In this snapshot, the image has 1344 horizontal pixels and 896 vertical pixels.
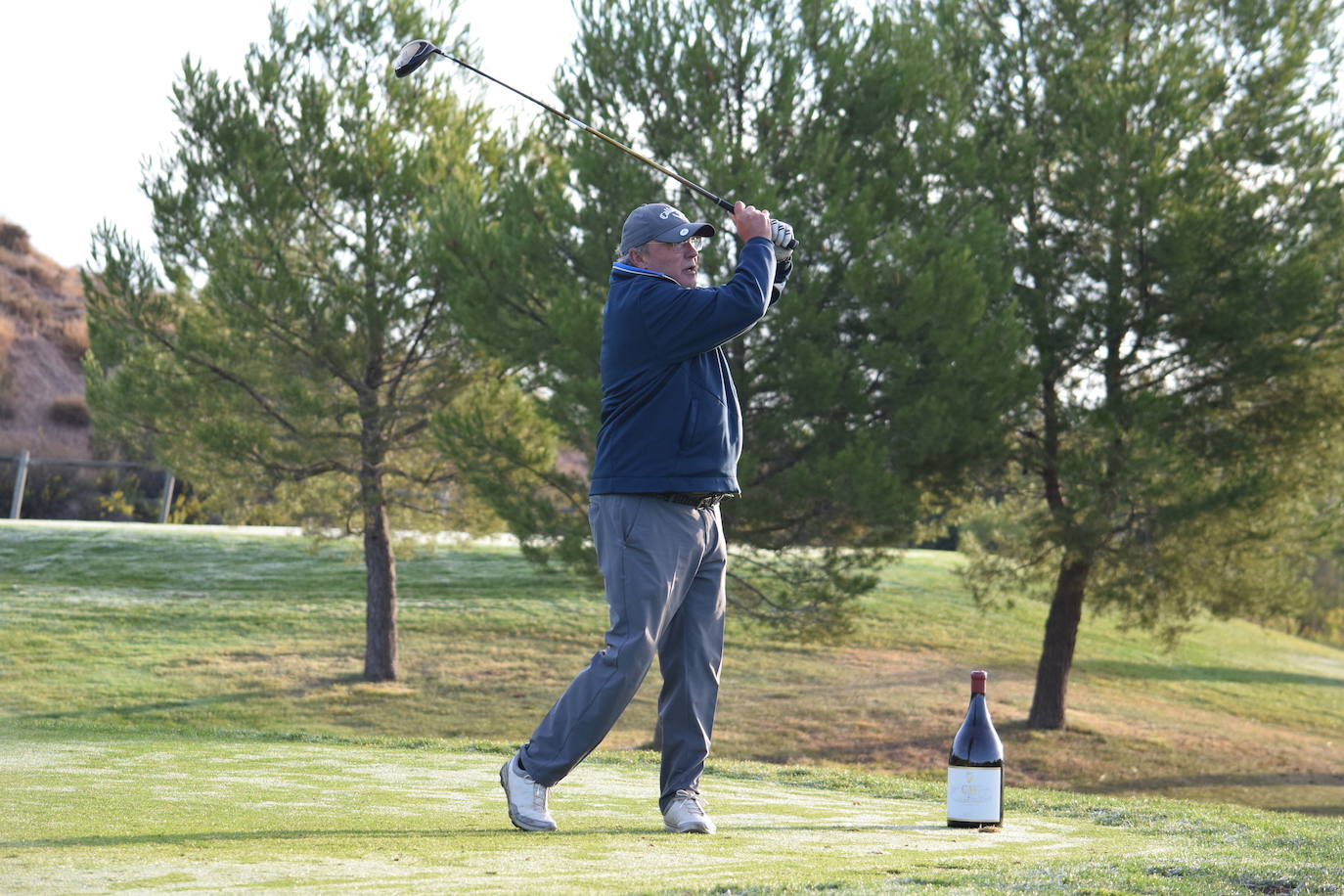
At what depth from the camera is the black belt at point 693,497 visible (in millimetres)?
4102

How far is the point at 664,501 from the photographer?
4.11 meters

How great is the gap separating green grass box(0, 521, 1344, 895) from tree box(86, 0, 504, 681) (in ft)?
9.93

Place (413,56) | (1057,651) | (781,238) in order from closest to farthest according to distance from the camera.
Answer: (781,238), (413,56), (1057,651)

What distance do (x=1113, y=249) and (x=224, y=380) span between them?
9.81 meters

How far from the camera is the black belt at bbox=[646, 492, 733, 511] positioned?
13.5ft

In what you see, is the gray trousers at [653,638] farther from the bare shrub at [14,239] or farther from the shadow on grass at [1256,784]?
the bare shrub at [14,239]

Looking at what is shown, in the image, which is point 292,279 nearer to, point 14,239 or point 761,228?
point 761,228

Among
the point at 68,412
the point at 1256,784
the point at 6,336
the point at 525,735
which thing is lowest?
the point at 525,735

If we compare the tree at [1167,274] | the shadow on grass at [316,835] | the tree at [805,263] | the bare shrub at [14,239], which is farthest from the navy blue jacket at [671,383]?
the bare shrub at [14,239]

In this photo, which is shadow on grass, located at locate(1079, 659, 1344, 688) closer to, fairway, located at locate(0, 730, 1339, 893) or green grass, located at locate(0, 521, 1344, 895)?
green grass, located at locate(0, 521, 1344, 895)

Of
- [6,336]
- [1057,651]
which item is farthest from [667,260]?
[6,336]

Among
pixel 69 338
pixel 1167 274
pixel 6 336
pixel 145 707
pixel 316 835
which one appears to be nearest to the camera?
pixel 316 835

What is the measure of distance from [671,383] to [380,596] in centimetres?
1385

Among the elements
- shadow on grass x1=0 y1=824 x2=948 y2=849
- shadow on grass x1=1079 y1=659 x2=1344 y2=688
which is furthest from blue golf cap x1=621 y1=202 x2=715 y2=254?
shadow on grass x1=1079 y1=659 x2=1344 y2=688
